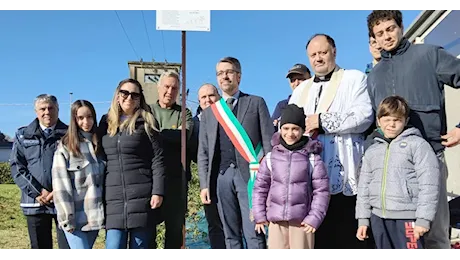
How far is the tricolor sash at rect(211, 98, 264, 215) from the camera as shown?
3354mm

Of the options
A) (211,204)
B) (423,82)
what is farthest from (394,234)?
(211,204)

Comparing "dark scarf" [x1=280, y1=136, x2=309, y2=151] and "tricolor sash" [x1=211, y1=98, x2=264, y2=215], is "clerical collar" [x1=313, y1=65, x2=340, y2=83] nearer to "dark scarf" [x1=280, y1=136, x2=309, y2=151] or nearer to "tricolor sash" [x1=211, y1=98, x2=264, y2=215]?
"dark scarf" [x1=280, y1=136, x2=309, y2=151]

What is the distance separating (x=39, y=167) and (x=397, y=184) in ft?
8.81

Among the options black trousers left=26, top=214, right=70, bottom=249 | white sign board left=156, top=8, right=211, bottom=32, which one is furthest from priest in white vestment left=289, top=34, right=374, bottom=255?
black trousers left=26, top=214, right=70, bottom=249

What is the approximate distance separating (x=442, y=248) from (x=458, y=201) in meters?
1.13

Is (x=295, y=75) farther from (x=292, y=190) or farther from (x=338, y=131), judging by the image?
(x=292, y=190)

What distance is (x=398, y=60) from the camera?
3047mm

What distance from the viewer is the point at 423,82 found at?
296cm

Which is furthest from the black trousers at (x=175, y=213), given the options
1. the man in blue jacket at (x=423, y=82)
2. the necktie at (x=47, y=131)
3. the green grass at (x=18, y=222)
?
the man in blue jacket at (x=423, y=82)

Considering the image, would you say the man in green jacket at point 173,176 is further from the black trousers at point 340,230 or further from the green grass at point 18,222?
the black trousers at point 340,230

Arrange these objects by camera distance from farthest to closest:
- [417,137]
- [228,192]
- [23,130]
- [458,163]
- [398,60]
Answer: [458,163]
[23,130]
[228,192]
[398,60]
[417,137]

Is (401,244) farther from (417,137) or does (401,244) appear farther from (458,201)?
(458,201)

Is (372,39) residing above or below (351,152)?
above

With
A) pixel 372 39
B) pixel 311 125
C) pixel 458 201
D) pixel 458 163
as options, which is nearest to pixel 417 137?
pixel 311 125
